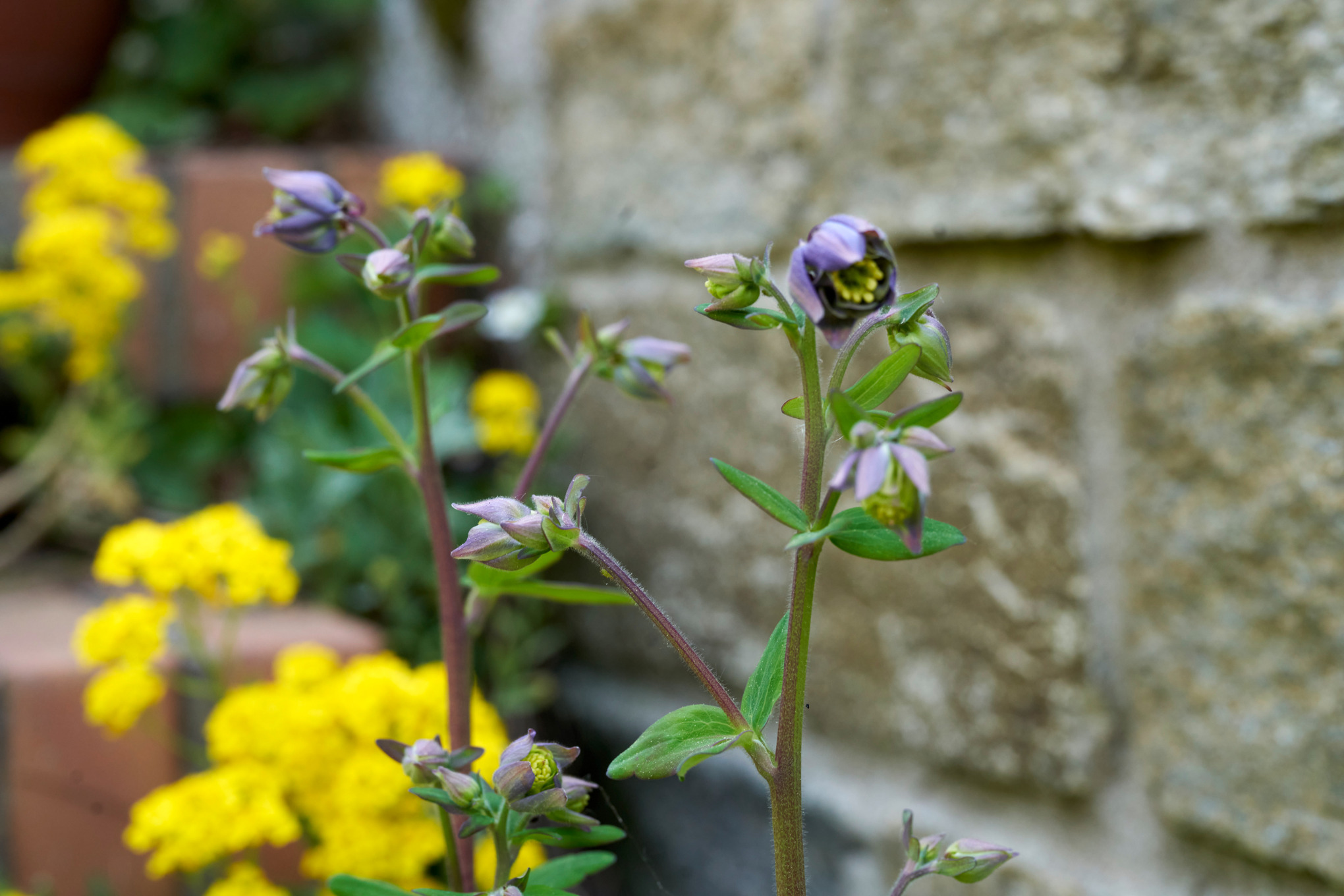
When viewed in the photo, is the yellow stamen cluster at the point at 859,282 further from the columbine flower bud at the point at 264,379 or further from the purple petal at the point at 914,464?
the columbine flower bud at the point at 264,379

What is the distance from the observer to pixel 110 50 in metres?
2.20

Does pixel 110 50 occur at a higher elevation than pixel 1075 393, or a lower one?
higher

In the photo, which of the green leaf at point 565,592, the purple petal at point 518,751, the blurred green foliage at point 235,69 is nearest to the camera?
the purple petal at point 518,751

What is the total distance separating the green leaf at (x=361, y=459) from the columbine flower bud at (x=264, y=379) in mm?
48

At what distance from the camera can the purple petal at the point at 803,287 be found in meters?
0.37

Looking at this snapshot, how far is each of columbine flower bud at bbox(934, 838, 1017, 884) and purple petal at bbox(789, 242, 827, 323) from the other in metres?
0.24

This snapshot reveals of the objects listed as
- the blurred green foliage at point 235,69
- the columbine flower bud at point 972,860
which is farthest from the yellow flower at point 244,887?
the blurred green foliage at point 235,69

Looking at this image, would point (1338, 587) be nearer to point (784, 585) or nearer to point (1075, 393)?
point (1075, 393)

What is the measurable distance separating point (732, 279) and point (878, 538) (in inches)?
4.6

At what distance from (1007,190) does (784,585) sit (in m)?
0.49

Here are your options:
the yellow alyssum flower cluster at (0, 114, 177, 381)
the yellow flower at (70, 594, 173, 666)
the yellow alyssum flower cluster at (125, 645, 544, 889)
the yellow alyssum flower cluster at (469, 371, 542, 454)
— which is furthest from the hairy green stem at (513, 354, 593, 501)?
the yellow alyssum flower cluster at (0, 114, 177, 381)

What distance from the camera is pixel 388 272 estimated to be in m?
0.51

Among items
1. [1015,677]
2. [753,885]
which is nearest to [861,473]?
[1015,677]

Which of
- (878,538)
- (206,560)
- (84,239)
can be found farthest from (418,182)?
(878,538)
